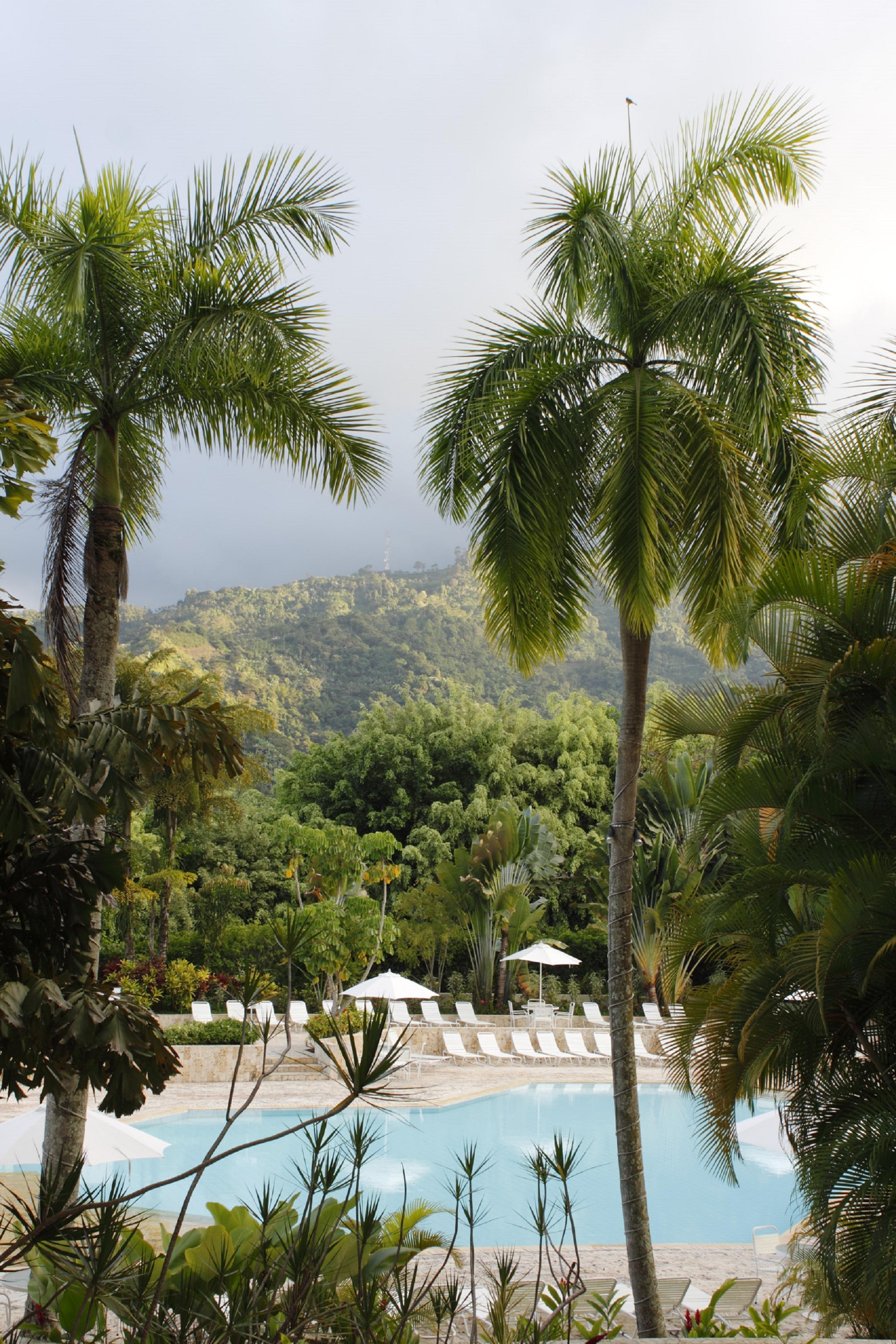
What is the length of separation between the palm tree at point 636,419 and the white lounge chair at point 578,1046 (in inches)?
496

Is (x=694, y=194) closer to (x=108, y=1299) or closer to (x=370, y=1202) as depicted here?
(x=370, y=1202)

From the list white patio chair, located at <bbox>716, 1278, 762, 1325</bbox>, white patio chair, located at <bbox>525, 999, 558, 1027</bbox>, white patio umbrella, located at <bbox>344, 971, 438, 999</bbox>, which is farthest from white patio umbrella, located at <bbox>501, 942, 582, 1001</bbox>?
white patio chair, located at <bbox>716, 1278, 762, 1325</bbox>

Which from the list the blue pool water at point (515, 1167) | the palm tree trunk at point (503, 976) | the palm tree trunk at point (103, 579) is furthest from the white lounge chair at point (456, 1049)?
the palm tree trunk at point (103, 579)

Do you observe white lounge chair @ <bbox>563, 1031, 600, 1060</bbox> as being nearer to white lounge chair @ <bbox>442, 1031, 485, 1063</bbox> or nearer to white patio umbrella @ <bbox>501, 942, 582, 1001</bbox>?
white patio umbrella @ <bbox>501, 942, 582, 1001</bbox>

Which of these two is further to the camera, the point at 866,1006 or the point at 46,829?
the point at 866,1006

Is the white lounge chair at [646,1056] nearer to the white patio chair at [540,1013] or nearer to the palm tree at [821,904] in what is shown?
the white patio chair at [540,1013]

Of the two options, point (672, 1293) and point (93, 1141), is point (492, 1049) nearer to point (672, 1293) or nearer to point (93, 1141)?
point (93, 1141)

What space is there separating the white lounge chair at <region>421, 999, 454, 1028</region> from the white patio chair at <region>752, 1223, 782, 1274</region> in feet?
37.3

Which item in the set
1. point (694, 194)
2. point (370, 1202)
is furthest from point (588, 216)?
point (370, 1202)

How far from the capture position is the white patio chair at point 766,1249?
8266mm

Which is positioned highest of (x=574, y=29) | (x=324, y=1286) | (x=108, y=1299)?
(x=574, y=29)

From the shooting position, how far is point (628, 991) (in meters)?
6.80

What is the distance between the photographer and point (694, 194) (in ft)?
23.9

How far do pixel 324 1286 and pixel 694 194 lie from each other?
23.7 feet
